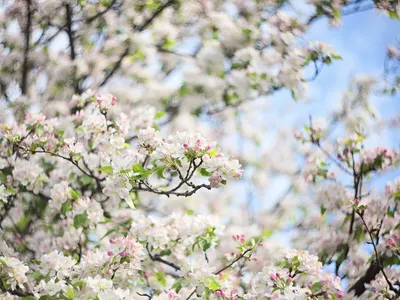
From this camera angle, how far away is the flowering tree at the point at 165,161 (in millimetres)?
2514

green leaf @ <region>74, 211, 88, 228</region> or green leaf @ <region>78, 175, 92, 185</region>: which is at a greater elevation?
green leaf @ <region>78, 175, 92, 185</region>

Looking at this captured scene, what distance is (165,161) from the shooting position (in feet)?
7.54

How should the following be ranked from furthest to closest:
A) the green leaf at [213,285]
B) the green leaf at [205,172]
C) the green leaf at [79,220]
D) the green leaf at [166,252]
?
the green leaf at [166,252] < the green leaf at [79,220] < the green leaf at [213,285] < the green leaf at [205,172]

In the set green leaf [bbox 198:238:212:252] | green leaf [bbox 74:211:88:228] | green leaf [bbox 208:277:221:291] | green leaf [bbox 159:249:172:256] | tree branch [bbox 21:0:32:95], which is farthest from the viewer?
tree branch [bbox 21:0:32:95]

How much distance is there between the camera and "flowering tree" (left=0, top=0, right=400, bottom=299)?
2.51m

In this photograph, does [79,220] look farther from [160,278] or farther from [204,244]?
[204,244]

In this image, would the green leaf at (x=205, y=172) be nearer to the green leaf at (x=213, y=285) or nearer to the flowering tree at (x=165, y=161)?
the flowering tree at (x=165, y=161)

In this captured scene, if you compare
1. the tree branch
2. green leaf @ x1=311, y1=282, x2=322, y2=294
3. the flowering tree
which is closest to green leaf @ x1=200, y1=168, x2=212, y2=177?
the flowering tree

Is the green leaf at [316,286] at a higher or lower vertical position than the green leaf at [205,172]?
lower

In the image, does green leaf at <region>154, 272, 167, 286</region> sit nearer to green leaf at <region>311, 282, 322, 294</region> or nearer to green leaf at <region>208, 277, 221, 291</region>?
green leaf at <region>208, 277, 221, 291</region>

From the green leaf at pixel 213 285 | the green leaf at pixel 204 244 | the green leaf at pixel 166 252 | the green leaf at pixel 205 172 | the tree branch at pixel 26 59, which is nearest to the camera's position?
the green leaf at pixel 205 172

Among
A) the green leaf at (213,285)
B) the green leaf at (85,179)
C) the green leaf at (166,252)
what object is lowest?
the green leaf at (166,252)

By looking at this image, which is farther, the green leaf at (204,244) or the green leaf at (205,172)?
the green leaf at (204,244)

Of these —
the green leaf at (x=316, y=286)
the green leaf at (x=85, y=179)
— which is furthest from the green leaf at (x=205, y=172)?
the green leaf at (x=85, y=179)
